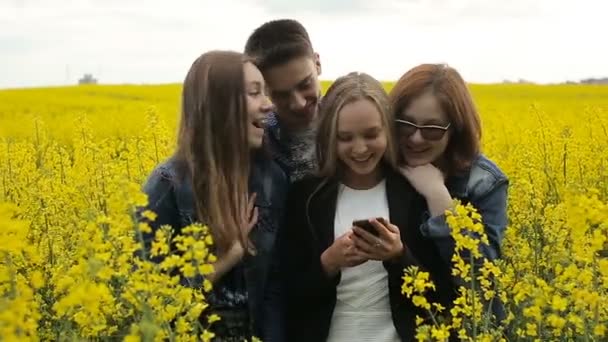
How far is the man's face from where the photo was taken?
3.78m

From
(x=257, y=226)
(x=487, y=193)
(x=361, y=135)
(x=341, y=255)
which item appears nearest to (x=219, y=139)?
(x=257, y=226)

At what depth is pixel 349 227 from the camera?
11.2 feet

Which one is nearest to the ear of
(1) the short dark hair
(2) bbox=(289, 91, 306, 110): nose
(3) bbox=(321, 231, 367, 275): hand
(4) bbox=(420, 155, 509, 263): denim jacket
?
(1) the short dark hair

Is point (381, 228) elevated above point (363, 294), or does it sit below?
above

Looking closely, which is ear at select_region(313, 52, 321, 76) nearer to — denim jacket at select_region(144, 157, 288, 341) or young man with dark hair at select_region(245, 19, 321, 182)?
young man with dark hair at select_region(245, 19, 321, 182)

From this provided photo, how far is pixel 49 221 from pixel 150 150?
121 centimetres

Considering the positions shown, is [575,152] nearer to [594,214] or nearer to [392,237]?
[392,237]

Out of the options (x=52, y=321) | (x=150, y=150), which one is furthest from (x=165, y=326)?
(x=150, y=150)

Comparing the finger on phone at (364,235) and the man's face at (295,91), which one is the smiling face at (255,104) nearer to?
the man's face at (295,91)

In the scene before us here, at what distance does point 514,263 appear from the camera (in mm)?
3797

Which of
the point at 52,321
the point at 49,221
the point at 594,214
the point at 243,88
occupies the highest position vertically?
the point at 243,88

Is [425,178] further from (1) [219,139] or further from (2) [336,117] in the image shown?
(1) [219,139]

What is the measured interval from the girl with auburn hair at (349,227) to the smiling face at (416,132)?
0.11 metres

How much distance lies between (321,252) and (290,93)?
0.80 metres
